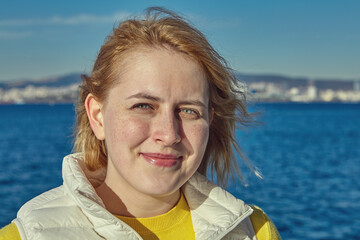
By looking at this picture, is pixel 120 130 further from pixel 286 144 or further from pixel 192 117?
pixel 286 144

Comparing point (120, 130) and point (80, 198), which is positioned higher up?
point (120, 130)

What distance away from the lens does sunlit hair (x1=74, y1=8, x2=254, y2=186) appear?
100 inches

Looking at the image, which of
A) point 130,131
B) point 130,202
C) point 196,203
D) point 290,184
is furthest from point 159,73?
point 290,184

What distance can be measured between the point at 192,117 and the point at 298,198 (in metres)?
20.0

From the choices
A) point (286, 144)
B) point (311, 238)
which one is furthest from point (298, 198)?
point (286, 144)

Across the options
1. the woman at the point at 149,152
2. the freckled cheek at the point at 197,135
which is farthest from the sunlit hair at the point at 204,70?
the freckled cheek at the point at 197,135

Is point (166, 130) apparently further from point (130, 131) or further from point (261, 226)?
point (261, 226)

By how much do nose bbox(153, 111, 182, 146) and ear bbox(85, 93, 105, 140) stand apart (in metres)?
0.39

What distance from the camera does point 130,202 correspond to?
2.57m

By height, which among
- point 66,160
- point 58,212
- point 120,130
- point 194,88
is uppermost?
point 194,88

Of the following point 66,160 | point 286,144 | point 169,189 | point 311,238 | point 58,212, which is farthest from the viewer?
point 286,144

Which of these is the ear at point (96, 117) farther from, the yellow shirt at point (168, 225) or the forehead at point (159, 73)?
the yellow shirt at point (168, 225)

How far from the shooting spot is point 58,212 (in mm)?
2291

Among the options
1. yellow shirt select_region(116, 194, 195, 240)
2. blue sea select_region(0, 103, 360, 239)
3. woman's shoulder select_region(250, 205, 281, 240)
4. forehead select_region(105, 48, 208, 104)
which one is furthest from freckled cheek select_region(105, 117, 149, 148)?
blue sea select_region(0, 103, 360, 239)
